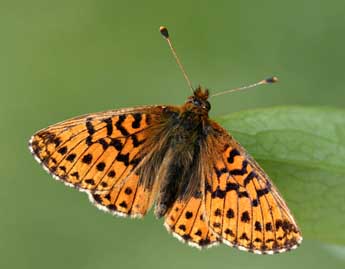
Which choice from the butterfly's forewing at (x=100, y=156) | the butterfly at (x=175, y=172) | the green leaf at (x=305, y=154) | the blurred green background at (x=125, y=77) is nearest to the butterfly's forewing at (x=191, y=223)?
the butterfly at (x=175, y=172)

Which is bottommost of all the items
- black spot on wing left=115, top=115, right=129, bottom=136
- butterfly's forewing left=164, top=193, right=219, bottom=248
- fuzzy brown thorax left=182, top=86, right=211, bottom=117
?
butterfly's forewing left=164, top=193, right=219, bottom=248

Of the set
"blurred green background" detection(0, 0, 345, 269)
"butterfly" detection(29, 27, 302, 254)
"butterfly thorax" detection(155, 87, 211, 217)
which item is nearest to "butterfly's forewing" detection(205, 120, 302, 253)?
"butterfly" detection(29, 27, 302, 254)

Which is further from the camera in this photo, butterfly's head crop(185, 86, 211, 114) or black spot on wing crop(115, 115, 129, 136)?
butterfly's head crop(185, 86, 211, 114)

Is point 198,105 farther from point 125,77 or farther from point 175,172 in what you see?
point 125,77

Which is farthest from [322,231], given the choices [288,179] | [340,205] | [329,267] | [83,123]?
[329,267]

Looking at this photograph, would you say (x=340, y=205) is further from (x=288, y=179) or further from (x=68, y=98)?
(x=68, y=98)

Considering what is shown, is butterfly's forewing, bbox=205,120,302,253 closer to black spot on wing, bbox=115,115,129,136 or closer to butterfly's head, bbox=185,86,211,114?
butterfly's head, bbox=185,86,211,114

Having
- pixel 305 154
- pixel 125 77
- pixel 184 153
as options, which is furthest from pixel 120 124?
pixel 125 77
